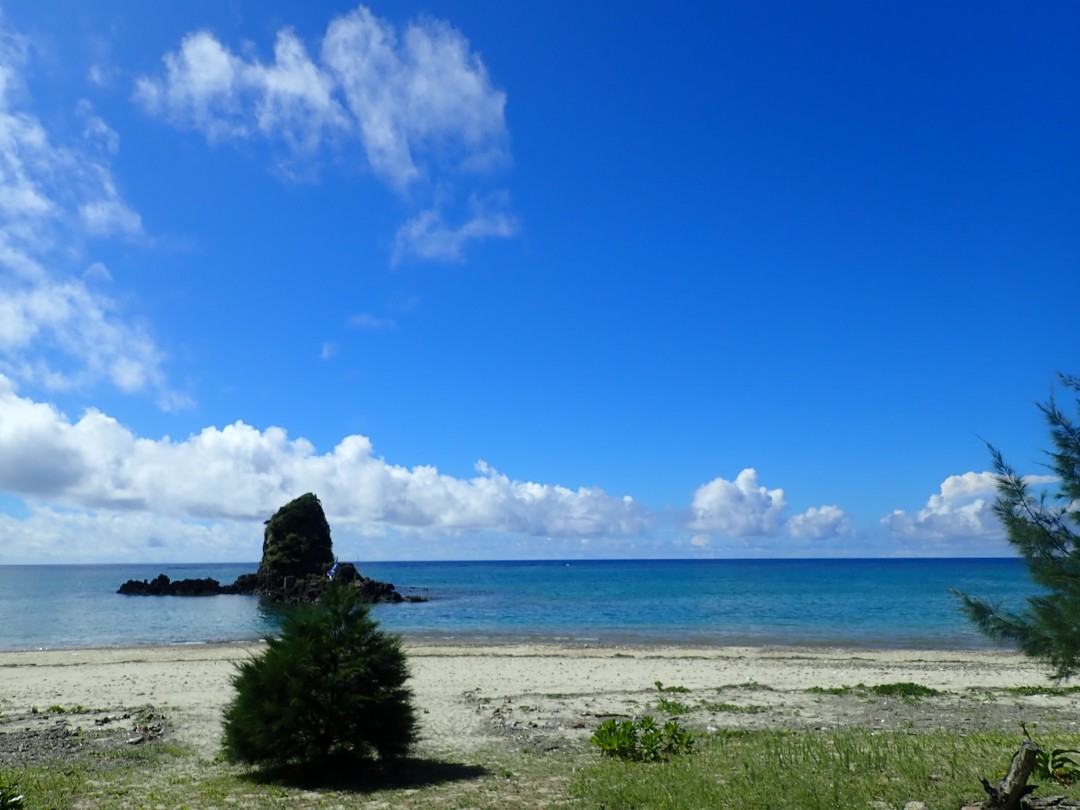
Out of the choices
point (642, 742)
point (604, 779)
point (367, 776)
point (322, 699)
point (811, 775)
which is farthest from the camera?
point (642, 742)

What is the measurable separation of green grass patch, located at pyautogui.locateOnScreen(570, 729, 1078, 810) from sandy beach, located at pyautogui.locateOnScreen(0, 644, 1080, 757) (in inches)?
130

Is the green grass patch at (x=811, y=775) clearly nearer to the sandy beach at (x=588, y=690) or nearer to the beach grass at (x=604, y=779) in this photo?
the beach grass at (x=604, y=779)

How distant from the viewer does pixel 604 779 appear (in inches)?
403

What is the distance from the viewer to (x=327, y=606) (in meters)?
12.4

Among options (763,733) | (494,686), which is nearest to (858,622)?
(494,686)

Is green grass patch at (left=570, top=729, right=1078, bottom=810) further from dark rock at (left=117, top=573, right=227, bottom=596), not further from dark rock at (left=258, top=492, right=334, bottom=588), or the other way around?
dark rock at (left=117, top=573, right=227, bottom=596)

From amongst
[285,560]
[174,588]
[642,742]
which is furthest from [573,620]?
[174,588]

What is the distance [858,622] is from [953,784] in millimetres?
49629

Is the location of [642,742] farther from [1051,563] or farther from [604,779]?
[1051,563]

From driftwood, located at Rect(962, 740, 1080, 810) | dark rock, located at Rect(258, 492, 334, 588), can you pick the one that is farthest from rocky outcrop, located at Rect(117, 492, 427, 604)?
driftwood, located at Rect(962, 740, 1080, 810)

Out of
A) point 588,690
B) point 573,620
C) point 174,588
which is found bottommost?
point 573,620

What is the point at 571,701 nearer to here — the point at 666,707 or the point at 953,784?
the point at 666,707

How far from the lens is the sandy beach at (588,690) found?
52.3 feet

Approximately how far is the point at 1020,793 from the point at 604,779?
4.98 meters
